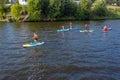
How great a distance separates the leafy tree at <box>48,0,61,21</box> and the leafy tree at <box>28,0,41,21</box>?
5834mm

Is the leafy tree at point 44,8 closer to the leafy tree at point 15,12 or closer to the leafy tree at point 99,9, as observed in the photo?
the leafy tree at point 15,12

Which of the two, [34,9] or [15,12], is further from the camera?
[34,9]

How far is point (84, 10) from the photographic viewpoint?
113688 mm

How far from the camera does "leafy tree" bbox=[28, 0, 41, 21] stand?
104606 mm

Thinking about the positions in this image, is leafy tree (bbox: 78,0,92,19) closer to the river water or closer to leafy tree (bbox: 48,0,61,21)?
leafy tree (bbox: 48,0,61,21)

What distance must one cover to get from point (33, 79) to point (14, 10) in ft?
264

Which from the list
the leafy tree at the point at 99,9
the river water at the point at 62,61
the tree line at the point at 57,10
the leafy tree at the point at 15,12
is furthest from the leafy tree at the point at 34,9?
the river water at the point at 62,61

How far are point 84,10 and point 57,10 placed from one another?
571 inches

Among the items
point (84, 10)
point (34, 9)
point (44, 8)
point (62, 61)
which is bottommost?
point (62, 61)

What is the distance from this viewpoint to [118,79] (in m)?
27.6

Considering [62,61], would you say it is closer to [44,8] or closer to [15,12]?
[15,12]

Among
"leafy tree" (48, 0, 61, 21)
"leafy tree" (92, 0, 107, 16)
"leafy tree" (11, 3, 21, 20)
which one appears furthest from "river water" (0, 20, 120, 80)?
"leafy tree" (92, 0, 107, 16)

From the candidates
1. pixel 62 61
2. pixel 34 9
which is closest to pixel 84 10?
pixel 34 9

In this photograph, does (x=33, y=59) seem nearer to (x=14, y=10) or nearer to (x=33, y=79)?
(x=33, y=79)
